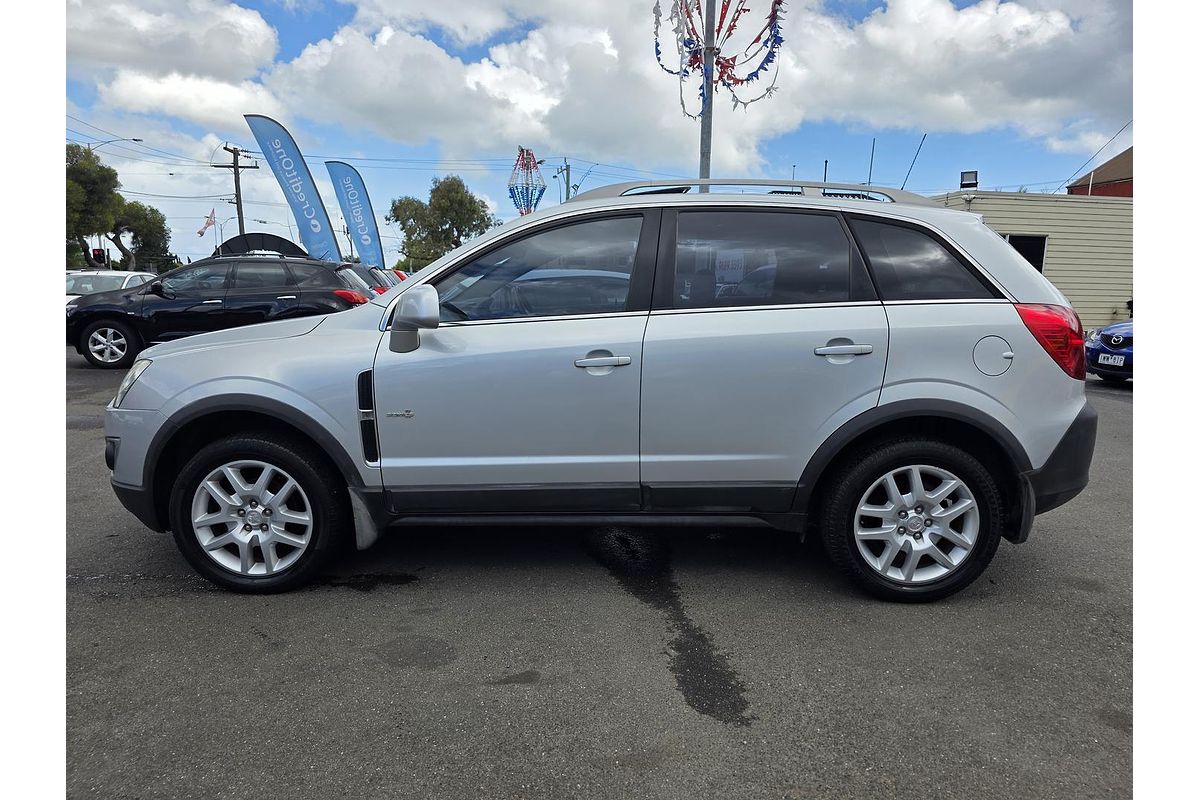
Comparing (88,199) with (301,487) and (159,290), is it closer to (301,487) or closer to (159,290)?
(159,290)

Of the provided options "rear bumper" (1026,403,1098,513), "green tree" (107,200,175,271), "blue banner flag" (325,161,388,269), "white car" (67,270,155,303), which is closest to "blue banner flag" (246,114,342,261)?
"blue banner flag" (325,161,388,269)

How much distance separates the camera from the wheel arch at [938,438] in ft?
10.6

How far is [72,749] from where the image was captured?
2.35 m

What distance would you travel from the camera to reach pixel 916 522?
3309 millimetres

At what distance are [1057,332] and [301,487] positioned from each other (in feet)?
11.2

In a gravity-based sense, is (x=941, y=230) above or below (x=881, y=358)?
above

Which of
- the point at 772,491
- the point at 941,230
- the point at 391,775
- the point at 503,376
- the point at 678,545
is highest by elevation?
the point at 941,230

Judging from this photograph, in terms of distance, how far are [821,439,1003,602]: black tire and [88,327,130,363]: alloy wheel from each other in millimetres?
11298

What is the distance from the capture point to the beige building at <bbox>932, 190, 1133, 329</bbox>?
18250 mm

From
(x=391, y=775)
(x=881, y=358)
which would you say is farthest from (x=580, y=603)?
(x=881, y=358)

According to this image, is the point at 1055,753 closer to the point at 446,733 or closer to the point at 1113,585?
the point at 1113,585

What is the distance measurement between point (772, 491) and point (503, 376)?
1.31m

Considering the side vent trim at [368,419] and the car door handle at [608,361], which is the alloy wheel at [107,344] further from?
the car door handle at [608,361]

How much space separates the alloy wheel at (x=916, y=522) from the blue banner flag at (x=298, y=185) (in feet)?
72.5
